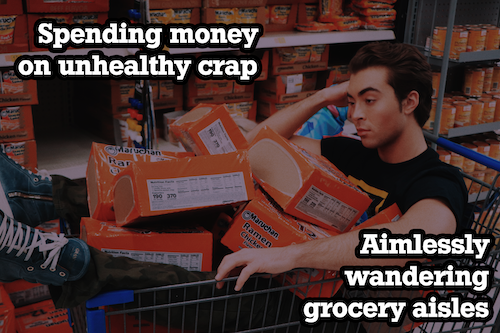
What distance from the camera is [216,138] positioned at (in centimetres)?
151

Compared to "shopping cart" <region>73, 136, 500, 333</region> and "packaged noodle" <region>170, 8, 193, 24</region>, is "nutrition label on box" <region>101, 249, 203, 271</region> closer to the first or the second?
"shopping cart" <region>73, 136, 500, 333</region>

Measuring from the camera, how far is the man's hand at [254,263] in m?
1.08

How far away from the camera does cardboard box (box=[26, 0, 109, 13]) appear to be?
7.46ft

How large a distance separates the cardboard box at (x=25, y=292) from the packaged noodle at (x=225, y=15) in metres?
1.75

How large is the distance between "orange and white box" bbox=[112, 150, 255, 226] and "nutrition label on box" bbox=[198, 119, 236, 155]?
0.27 meters

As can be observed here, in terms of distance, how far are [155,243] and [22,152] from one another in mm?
1595

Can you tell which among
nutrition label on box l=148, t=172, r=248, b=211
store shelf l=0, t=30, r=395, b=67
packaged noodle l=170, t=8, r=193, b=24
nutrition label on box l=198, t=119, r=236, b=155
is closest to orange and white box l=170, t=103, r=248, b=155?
nutrition label on box l=198, t=119, r=236, b=155

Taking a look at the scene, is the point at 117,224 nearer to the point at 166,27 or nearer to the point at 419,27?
the point at 166,27

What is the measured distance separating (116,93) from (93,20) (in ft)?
1.38

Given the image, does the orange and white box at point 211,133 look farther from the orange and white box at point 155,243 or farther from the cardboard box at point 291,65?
the cardboard box at point 291,65

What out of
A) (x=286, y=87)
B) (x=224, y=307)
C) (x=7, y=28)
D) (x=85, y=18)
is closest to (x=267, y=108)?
(x=286, y=87)

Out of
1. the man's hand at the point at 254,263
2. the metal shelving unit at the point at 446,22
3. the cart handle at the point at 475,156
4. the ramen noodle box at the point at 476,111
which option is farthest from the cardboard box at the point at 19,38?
the ramen noodle box at the point at 476,111

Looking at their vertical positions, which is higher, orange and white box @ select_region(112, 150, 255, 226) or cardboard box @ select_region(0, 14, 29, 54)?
cardboard box @ select_region(0, 14, 29, 54)

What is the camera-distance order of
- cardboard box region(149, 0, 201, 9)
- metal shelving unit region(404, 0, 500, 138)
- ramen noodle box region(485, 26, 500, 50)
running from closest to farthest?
cardboard box region(149, 0, 201, 9) < metal shelving unit region(404, 0, 500, 138) < ramen noodle box region(485, 26, 500, 50)
